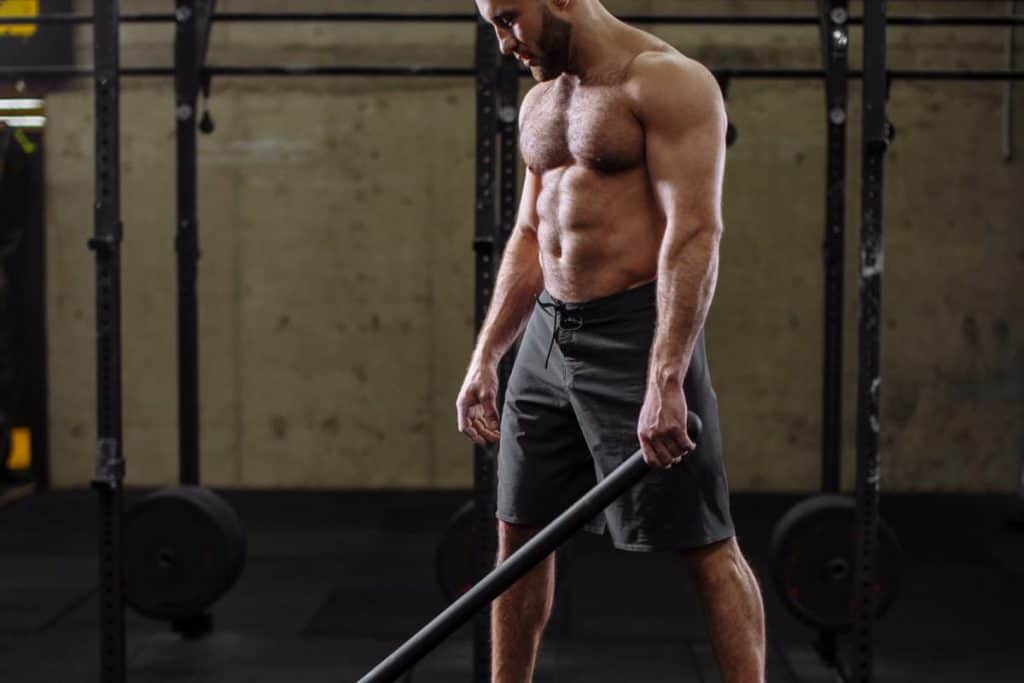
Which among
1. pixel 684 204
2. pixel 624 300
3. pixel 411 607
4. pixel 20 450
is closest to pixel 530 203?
pixel 624 300

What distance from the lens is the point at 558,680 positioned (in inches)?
143

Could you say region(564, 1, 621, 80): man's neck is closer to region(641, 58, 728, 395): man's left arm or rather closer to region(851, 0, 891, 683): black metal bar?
region(641, 58, 728, 395): man's left arm

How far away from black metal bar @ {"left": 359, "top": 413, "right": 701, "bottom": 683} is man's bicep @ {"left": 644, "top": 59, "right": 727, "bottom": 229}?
340 millimetres

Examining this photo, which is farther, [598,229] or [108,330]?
[108,330]

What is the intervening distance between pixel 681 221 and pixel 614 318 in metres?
0.24

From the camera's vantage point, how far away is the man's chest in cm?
219

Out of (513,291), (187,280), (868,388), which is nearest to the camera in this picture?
(513,291)

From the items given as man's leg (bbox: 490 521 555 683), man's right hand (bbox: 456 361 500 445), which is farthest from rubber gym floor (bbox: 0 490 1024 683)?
man's right hand (bbox: 456 361 500 445)

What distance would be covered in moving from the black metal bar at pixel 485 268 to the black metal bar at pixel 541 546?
1.07 m

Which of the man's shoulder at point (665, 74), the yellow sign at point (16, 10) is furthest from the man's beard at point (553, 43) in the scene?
the yellow sign at point (16, 10)

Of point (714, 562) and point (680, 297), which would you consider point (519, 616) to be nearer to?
point (714, 562)

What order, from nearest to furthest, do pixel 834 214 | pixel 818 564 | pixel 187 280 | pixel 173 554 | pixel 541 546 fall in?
1. pixel 541 546
2. pixel 818 564
3. pixel 173 554
4. pixel 834 214
5. pixel 187 280

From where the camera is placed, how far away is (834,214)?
4.01 meters

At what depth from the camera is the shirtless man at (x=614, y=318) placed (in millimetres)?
2143
